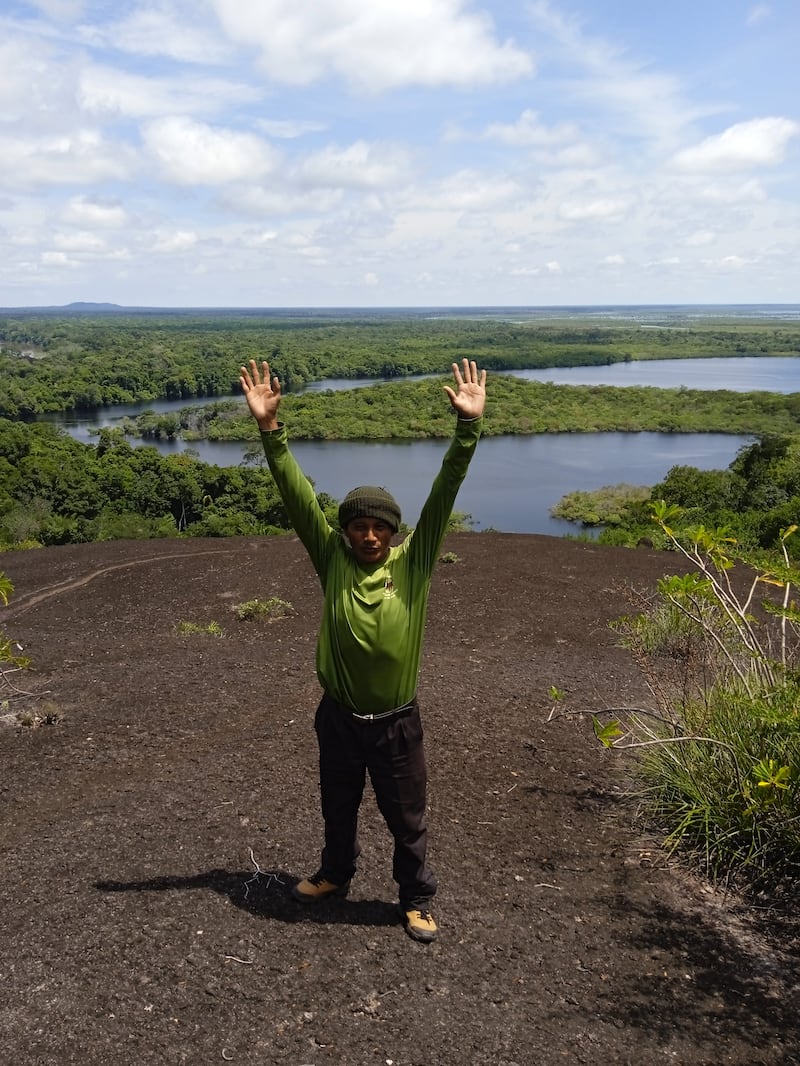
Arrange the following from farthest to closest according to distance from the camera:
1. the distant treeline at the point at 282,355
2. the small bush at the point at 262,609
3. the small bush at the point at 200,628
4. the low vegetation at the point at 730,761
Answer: the distant treeline at the point at 282,355 → the small bush at the point at 262,609 → the small bush at the point at 200,628 → the low vegetation at the point at 730,761

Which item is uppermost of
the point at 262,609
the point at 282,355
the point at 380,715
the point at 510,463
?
the point at 282,355

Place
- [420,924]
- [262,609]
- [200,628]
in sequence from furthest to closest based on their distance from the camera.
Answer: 1. [262,609]
2. [200,628]
3. [420,924]

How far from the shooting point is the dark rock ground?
2.17 meters

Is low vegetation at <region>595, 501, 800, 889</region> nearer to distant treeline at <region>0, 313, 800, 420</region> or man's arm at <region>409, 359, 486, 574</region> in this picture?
man's arm at <region>409, 359, 486, 574</region>

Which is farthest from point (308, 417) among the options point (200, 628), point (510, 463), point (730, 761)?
point (730, 761)

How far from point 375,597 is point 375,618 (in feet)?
0.21

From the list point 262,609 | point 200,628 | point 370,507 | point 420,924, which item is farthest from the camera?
point 262,609

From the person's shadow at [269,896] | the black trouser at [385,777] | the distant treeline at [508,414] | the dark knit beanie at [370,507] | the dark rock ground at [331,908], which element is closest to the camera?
the dark rock ground at [331,908]

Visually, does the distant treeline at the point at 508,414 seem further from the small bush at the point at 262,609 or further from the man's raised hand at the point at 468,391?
the man's raised hand at the point at 468,391

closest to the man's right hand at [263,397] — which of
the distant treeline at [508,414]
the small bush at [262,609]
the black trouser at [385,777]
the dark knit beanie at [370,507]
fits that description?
the dark knit beanie at [370,507]

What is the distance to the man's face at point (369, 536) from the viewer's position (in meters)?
2.31

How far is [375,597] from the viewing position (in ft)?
7.65

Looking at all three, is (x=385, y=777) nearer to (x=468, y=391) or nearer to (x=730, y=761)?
(x=468, y=391)

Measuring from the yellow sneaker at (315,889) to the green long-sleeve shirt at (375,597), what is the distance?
0.79m
